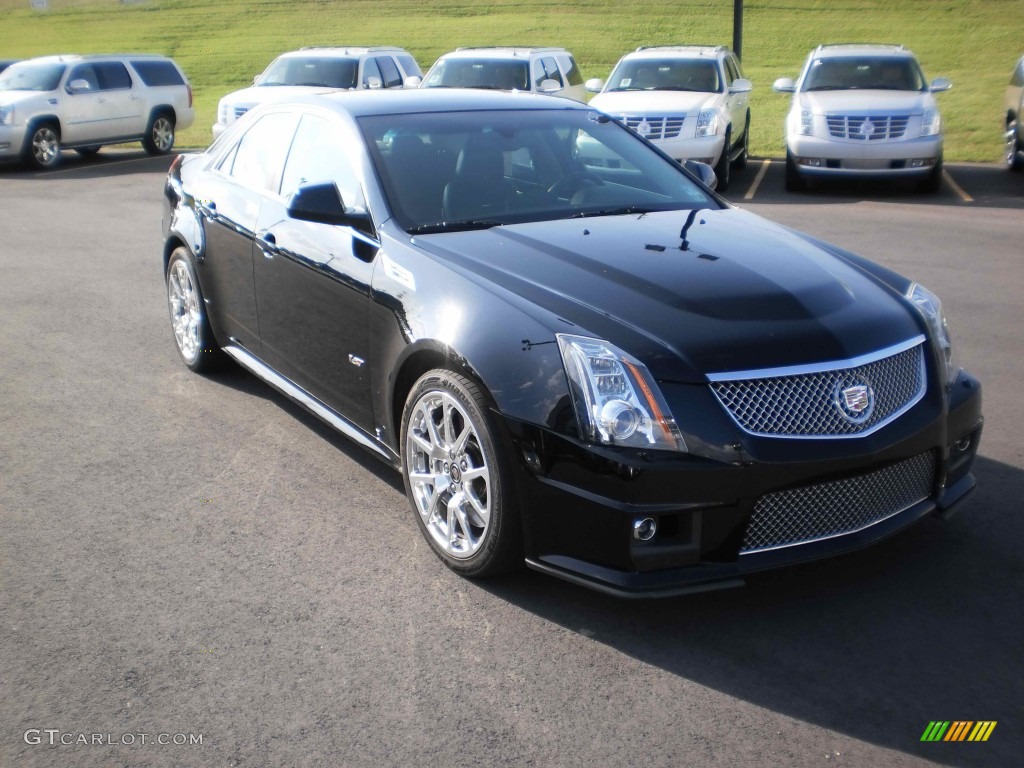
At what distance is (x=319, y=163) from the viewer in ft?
17.5

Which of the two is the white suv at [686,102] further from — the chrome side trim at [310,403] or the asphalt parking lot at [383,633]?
the asphalt parking lot at [383,633]

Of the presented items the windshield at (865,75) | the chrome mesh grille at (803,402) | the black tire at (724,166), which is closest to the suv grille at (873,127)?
the windshield at (865,75)

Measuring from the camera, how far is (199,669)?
141 inches

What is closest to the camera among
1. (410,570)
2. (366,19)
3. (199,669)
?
(199,669)

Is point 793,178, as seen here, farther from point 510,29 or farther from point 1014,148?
point 510,29

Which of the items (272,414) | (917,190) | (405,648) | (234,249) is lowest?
(917,190)

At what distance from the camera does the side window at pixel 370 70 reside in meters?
18.2

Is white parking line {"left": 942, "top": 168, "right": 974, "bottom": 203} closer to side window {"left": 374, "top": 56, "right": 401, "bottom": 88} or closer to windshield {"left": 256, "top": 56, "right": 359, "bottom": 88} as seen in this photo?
side window {"left": 374, "top": 56, "right": 401, "bottom": 88}

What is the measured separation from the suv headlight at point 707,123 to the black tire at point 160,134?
37.6 feet

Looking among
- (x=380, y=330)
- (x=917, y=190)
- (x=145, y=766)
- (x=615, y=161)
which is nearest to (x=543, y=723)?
(x=145, y=766)

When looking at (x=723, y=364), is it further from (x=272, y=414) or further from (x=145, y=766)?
(x=272, y=414)

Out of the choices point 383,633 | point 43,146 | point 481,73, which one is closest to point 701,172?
point 383,633

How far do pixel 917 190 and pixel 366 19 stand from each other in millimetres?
45348

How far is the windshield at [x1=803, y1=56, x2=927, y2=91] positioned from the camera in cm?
1516
